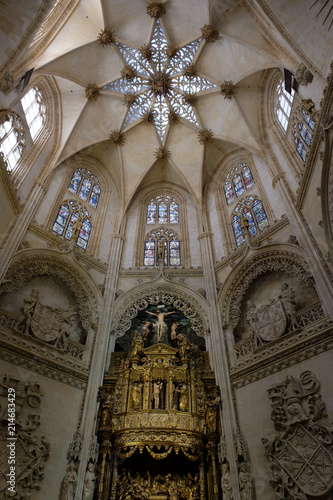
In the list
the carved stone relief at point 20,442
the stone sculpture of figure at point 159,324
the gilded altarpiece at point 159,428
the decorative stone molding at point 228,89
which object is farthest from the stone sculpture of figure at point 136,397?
the decorative stone molding at point 228,89

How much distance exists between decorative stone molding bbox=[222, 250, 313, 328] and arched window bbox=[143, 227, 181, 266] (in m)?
3.54

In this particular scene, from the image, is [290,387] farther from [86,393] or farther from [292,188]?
[292,188]

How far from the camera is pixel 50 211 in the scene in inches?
578

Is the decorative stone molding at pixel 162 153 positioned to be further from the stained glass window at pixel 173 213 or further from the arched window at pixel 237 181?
the arched window at pixel 237 181

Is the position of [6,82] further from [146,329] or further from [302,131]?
[302,131]

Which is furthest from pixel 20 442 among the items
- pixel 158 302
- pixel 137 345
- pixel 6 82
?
pixel 6 82

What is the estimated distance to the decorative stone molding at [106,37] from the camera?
15875 mm

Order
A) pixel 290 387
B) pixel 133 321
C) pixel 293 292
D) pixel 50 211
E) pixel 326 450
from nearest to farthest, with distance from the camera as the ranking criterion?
1. pixel 326 450
2. pixel 290 387
3. pixel 293 292
4. pixel 133 321
5. pixel 50 211

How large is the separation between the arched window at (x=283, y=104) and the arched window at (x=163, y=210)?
698cm

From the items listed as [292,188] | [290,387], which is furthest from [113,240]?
[290,387]

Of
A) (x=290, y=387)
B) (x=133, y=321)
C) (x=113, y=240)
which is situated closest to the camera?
(x=290, y=387)

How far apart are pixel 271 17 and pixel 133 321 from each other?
1242cm

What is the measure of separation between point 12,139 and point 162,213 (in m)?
8.38

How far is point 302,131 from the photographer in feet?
41.2
